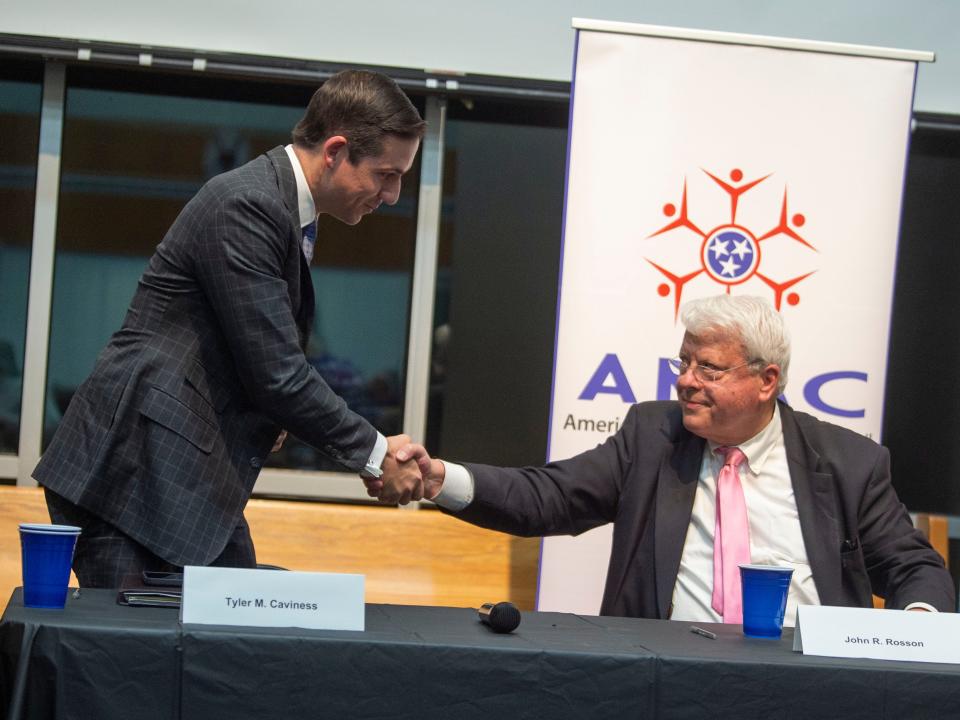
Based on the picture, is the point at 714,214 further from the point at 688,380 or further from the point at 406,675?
the point at 406,675

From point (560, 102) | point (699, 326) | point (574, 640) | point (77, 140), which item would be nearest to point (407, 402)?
point (560, 102)

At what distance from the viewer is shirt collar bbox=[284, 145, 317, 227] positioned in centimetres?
217

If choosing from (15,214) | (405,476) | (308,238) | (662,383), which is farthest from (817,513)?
(15,214)

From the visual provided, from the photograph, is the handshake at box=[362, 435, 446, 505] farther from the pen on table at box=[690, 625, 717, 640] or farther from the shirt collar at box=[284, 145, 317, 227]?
the pen on table at box=[690, 625, 717, 640]

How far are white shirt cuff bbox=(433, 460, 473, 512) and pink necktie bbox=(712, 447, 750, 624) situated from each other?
0.51m

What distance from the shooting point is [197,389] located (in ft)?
6.51

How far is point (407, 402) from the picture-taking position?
4258 mm

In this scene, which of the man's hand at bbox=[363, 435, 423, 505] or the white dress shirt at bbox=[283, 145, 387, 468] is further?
the man's hand at bbox=[363, 435, 423, 505]

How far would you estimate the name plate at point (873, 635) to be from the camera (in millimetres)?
1576

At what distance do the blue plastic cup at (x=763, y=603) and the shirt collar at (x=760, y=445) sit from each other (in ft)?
2.49

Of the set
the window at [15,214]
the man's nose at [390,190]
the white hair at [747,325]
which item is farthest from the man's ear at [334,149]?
the window at [15,214]

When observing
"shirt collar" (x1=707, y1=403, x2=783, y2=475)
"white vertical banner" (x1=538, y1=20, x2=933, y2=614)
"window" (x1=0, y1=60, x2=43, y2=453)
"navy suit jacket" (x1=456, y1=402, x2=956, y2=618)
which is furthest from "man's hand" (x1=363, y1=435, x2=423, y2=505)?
"window" (x1=0, y1=60, x2=43, y2=453)

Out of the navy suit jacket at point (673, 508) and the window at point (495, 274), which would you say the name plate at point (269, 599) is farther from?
the window at point (495, 274)

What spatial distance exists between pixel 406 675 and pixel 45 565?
0.48m
